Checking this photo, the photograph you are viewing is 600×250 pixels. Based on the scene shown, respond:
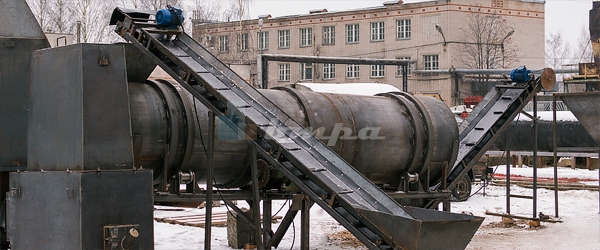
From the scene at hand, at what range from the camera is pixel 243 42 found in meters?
45.5

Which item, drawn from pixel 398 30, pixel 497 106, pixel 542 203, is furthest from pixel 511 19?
pixel 497 106

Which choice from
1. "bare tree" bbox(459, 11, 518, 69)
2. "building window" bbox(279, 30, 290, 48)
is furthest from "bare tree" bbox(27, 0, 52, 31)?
"bare tree" bbox(459, 11, 518, 69)

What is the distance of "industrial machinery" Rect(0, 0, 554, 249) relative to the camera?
833 cm

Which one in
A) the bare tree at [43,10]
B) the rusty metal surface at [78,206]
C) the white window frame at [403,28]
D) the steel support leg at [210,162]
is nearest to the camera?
the rusty metal surface at [78,206]

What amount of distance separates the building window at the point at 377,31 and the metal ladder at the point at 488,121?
30.2m

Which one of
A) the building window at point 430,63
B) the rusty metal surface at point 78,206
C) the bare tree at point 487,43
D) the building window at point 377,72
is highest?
the bare tree at point 487,43

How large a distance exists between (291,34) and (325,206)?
37274mm

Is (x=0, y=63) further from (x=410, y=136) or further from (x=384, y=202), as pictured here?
(x=410, y=136)

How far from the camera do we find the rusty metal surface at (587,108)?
1623 cm

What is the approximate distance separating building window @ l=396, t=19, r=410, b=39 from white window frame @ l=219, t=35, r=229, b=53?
30.3 feet

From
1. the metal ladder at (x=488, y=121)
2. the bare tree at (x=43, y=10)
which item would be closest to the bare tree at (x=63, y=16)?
the bare tree at (x=43, y=10)

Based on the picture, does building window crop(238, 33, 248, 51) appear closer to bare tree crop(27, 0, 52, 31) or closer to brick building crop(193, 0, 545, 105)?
brick building crop(193, 0, 545, 105)

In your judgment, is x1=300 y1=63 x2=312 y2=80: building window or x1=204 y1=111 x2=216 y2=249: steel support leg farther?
x1=300 y1=63 x2=312 y2=80: building window

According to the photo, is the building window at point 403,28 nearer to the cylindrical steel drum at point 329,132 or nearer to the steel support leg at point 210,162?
the cylindrical steel drum at point 329,132
